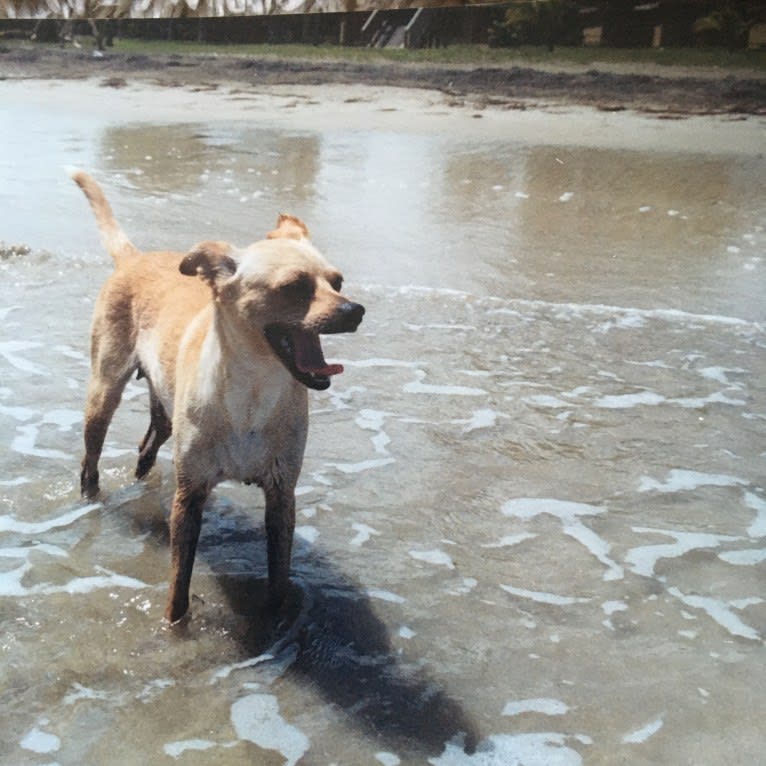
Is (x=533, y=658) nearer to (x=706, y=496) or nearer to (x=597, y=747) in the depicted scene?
(x=597, y=747)

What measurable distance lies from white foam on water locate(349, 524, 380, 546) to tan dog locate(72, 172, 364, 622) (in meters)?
0.46

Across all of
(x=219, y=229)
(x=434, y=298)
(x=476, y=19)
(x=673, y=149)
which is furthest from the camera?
(x=673, y=149)

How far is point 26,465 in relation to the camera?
3.79 m

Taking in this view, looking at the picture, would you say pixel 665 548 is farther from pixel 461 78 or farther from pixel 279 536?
pixel 461 78

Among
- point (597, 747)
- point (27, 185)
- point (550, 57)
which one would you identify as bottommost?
point (597, 747)

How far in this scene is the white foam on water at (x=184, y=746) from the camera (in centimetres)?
233

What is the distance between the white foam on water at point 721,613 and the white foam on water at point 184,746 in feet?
4.83

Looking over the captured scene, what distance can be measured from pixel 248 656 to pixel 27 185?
6.36 meters

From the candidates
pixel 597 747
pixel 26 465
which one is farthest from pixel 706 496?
pixel 26 465

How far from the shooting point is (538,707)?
2557mm

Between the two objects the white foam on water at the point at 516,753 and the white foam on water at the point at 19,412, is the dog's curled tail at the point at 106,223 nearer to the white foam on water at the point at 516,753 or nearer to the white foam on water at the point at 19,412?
the white foam on water at the point at 19,412

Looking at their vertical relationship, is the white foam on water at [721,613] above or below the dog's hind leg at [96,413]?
below

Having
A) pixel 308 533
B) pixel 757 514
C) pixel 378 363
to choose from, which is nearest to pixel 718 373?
pixel 757 514

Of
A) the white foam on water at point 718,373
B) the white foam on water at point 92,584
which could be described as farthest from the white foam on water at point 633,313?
the white foam on water at point 92,584
